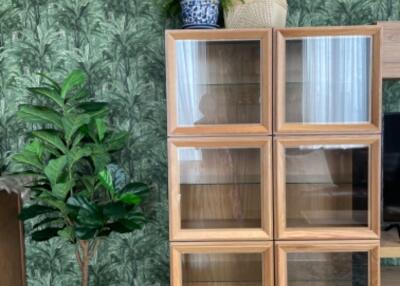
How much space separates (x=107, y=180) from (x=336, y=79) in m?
1.16

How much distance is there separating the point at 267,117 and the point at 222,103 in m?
0.23

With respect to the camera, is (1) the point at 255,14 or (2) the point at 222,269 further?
(2) the point at 222,269

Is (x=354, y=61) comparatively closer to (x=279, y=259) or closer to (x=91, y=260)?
(x=279, y=259)

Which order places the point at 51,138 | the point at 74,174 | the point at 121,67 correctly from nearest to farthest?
the point at 51,138 → the point at 74,174 → the point at 121,67

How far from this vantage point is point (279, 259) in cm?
200

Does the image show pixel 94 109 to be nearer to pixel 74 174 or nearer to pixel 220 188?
pixel 74 174

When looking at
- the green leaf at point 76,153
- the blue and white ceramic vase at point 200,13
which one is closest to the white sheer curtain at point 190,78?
the blue and white ceramic vase at point 200,13

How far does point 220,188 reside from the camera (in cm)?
213

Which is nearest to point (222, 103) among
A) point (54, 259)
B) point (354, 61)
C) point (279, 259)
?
point (354, 61)

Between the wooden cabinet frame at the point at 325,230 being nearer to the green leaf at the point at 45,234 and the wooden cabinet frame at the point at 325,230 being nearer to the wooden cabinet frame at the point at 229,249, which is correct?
the wooden cabinet frame at the point at 229,249

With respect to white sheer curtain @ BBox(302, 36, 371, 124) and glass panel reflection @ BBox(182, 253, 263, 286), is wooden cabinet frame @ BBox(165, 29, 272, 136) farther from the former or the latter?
glass panel reflection @ BBox(182, 253, 263, 286)

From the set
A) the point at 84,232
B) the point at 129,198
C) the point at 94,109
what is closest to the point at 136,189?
the point at 129,198

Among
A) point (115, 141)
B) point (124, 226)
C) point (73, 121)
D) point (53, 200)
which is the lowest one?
point (124, 226)

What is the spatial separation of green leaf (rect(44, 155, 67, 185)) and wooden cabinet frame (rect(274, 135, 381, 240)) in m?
0.98
